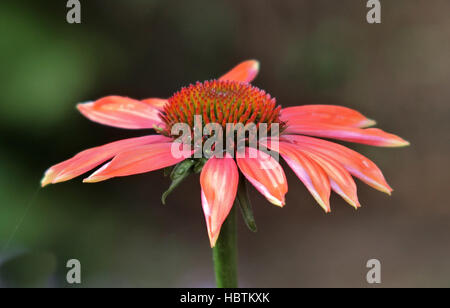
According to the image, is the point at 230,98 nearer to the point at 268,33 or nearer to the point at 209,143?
the point at 209,143

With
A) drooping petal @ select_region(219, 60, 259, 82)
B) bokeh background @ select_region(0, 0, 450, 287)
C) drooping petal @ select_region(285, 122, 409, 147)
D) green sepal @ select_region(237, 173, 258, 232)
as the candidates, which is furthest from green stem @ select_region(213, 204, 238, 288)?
bokeh background @ select_region(0, 0, 450, 287)

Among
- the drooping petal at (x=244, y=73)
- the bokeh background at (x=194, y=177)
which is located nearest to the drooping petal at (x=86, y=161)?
the drooping petal at (x=244, y=73)

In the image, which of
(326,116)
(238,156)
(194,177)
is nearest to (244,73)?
(326,116)

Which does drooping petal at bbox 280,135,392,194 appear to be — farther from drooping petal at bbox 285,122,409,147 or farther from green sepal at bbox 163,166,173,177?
green sepal at bbox 163,166,173,177

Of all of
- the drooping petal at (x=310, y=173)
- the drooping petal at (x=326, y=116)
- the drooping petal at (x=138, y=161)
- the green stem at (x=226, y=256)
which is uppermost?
the drooping petal at (x=326, y=116)

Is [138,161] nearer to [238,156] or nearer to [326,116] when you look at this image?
[238,156]

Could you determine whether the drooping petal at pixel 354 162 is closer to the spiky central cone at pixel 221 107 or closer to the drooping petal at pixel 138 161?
the spiky central cone at pixel 221 107
